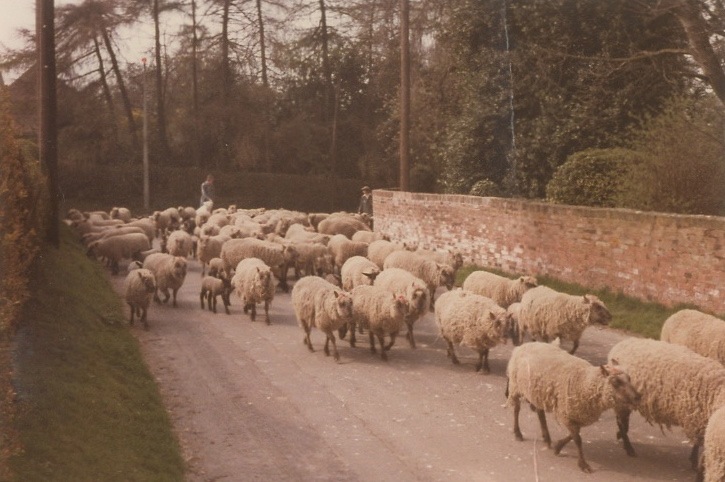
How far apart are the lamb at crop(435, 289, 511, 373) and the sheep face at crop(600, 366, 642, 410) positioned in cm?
342

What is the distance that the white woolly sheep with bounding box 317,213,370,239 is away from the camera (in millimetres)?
26047

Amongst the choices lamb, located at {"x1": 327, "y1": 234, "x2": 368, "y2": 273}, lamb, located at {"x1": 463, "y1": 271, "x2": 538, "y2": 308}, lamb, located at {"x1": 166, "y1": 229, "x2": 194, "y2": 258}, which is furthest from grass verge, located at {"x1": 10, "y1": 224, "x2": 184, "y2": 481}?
lamb, located at {"x1": 327, "y1": 234, "x2": 368, "y2": 273}

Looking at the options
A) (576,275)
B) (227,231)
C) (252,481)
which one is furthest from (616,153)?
(252,481)

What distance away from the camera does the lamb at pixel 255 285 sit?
1586 cm

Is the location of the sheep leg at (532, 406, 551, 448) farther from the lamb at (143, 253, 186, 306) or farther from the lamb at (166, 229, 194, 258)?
the lamb at (166, 229, 194, 258)

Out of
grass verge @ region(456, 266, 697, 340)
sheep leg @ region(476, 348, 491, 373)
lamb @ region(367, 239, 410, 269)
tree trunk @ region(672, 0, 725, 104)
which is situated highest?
tree trunk @ region(672, 0, 725, 104)

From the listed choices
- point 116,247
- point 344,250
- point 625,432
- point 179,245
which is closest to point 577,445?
point 625,432

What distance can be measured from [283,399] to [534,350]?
11.5 feet

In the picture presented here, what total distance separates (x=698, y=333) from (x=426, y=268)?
742 cm

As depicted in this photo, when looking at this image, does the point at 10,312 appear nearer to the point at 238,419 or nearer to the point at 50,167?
the point at 238,419

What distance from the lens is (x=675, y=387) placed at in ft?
27.5

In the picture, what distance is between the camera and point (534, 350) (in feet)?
30.6

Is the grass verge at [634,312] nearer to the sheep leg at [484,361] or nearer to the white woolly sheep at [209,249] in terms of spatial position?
the sheep leg at [484,361]

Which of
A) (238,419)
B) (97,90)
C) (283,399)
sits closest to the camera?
(238,419)
